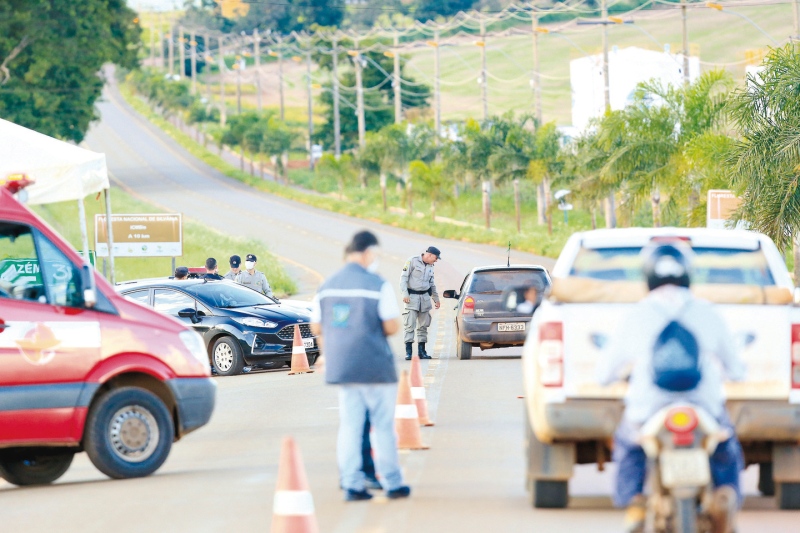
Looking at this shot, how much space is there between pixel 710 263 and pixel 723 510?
12.3ft

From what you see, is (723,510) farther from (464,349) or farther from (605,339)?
(464,349)

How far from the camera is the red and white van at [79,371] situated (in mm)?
11641

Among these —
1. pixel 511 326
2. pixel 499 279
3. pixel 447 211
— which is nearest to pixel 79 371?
pixel 511 326

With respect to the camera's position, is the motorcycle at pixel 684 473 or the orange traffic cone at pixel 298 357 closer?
the motorcycle at pixel 684 473

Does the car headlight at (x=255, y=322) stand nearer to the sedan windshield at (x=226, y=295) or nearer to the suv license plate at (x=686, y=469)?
the sedan windshield at (x=226, y=295)

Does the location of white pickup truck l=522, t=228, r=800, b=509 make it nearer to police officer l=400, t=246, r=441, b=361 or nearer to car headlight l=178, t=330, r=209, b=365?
car headlight l=178, t=330, r=209, b=365

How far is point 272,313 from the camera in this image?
23.1 metres

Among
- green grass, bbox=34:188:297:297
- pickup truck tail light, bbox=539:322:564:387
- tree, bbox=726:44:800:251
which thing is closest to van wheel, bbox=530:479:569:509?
pickup truck tail light, bbox=539:322:564:387

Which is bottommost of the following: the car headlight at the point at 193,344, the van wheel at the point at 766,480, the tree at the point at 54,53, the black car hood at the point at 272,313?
the van wheel at the point at 766,480

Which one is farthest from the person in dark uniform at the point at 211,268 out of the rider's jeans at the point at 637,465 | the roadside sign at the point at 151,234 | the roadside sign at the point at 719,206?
the rider's jeans at the point at 637,465

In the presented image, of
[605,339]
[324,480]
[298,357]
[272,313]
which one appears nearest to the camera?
[605,339]

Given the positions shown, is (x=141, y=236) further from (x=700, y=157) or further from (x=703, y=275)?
(x=703, y=275)

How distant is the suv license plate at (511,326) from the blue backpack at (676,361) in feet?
55.7

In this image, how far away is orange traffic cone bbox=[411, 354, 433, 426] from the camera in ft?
46.4
